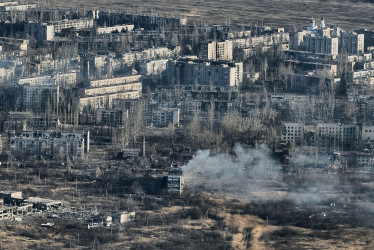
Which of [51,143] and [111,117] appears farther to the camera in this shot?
[111,117]

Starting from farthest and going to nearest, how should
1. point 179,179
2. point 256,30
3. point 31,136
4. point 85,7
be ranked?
1. point 85,7
2. point 256,30
3. point 31,136
4. point 179,179

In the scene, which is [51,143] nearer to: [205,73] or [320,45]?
[205,73]

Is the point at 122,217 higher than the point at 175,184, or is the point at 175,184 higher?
the point at 175,184

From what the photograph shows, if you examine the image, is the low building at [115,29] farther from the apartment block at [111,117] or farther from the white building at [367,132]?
the white building at [367,132]

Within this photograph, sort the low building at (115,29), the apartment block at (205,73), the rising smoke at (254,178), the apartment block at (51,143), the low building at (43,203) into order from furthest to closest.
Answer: the low building at (115,29) < the apartment block at (205,73) < the apartment block at (51,143) < the rising smoke at (254,178) < the low building at (43,203)

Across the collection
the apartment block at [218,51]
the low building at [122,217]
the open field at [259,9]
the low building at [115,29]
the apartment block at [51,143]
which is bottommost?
the low building at [122,217]

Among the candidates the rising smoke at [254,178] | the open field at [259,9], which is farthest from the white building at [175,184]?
the open field at [259,9]

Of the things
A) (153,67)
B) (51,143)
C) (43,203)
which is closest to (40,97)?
(51,143)

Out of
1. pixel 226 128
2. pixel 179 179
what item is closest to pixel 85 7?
pixel 226 128

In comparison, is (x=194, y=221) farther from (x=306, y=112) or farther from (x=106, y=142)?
(x=306, y=112)
